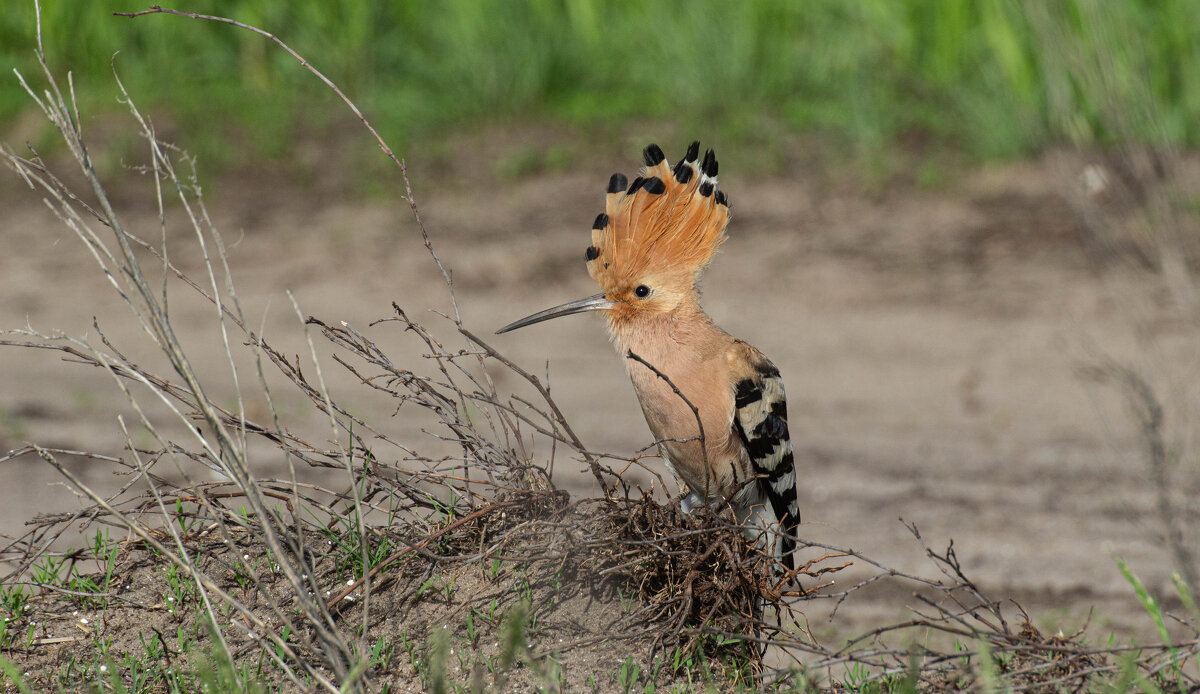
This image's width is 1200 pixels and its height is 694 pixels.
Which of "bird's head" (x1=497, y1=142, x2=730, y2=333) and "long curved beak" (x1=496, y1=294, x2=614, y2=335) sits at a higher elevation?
"bird's head" (x1=497, y1=142, x2=730, y2=333)

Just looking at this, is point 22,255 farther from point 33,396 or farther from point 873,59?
point 873,59

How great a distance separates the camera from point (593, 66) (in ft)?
27.5

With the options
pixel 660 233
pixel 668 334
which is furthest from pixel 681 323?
pixel 660 233

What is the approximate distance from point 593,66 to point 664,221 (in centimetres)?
553

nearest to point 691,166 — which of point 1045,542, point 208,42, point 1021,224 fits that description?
point 1045,542

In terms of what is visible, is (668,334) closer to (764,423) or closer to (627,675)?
(764,423)

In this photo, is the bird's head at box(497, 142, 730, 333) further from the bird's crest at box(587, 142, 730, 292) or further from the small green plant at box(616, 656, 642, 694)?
the small green plant at box(616, 656, 642, 694)

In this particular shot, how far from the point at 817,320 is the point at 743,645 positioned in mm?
3934

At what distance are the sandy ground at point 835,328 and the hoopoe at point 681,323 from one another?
1.23 m

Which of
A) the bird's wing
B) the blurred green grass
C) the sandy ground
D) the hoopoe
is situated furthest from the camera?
the blurred green grass

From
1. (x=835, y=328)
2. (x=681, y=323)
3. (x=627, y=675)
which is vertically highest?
(x=835, y=328)

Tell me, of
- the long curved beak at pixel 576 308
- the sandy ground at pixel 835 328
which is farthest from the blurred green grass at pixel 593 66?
the long curved beak at pixel 576 308

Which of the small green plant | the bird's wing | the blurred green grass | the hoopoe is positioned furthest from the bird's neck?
the blurred green grass

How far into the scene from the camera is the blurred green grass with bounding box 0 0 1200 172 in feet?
25.3
